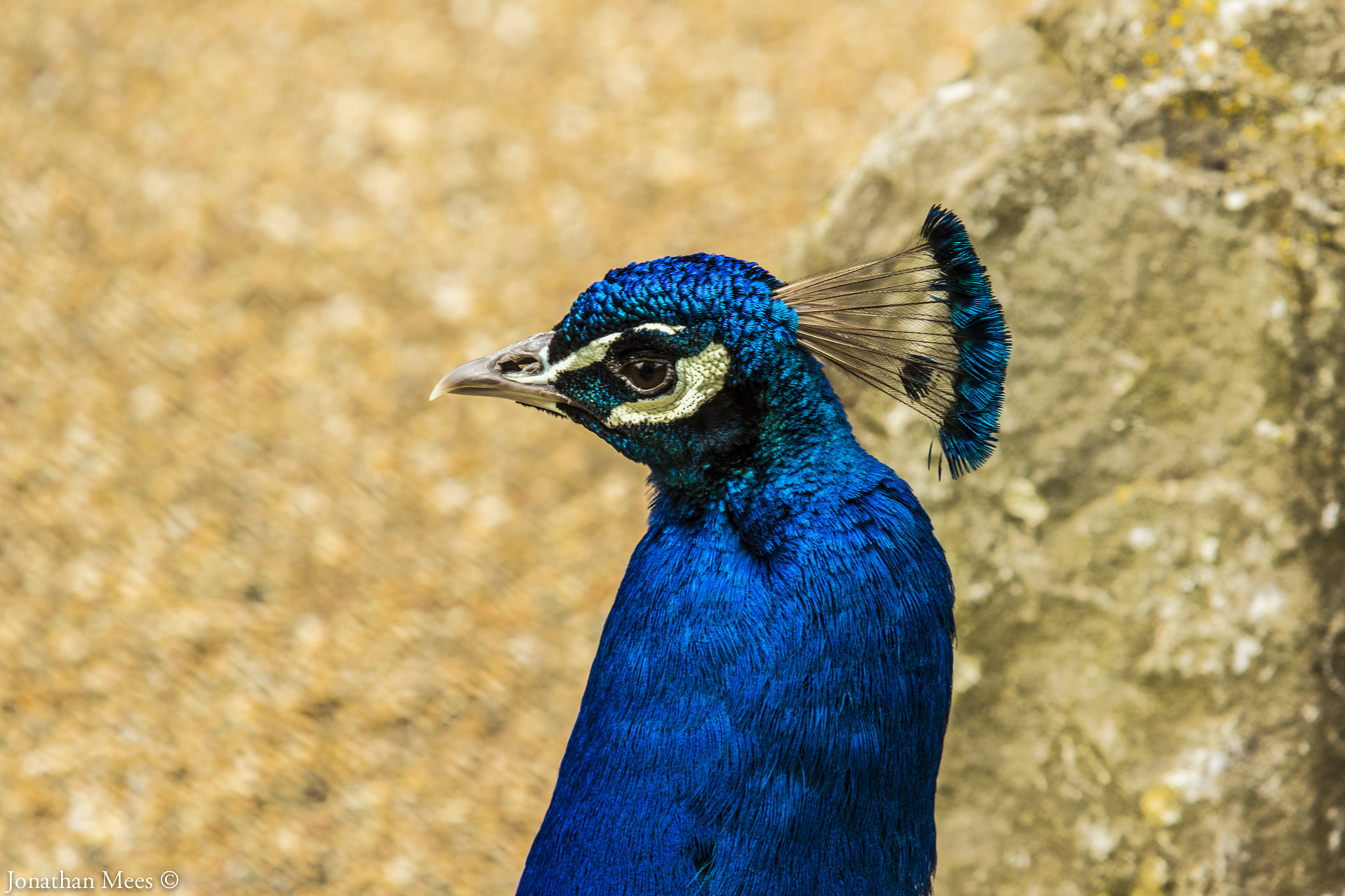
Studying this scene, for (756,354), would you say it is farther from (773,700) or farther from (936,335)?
(773,700)

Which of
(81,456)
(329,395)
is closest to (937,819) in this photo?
(329,395)

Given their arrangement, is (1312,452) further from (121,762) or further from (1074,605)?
(121,762)

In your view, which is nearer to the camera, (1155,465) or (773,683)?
(773,683)

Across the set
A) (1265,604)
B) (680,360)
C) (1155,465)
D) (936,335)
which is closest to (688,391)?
(680,360)

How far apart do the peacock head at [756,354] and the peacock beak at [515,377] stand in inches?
0.4

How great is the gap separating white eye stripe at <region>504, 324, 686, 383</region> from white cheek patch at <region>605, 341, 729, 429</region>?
2cm

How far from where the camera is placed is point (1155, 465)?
78.7 inches

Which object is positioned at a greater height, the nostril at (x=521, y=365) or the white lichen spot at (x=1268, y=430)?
the white lichen spot at (x=1268, y=430)

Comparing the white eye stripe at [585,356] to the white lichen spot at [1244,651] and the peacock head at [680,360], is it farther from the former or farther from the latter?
the white lichen spot at [1244,651]

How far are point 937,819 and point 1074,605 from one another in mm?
470

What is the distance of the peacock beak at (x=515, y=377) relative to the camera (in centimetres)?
139

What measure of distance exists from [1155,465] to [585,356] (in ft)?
3.69

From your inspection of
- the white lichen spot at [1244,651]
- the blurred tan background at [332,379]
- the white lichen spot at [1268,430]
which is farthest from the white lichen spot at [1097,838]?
the blurred tan background at [332,379]

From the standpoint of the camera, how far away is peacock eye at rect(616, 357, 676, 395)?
1315mm
